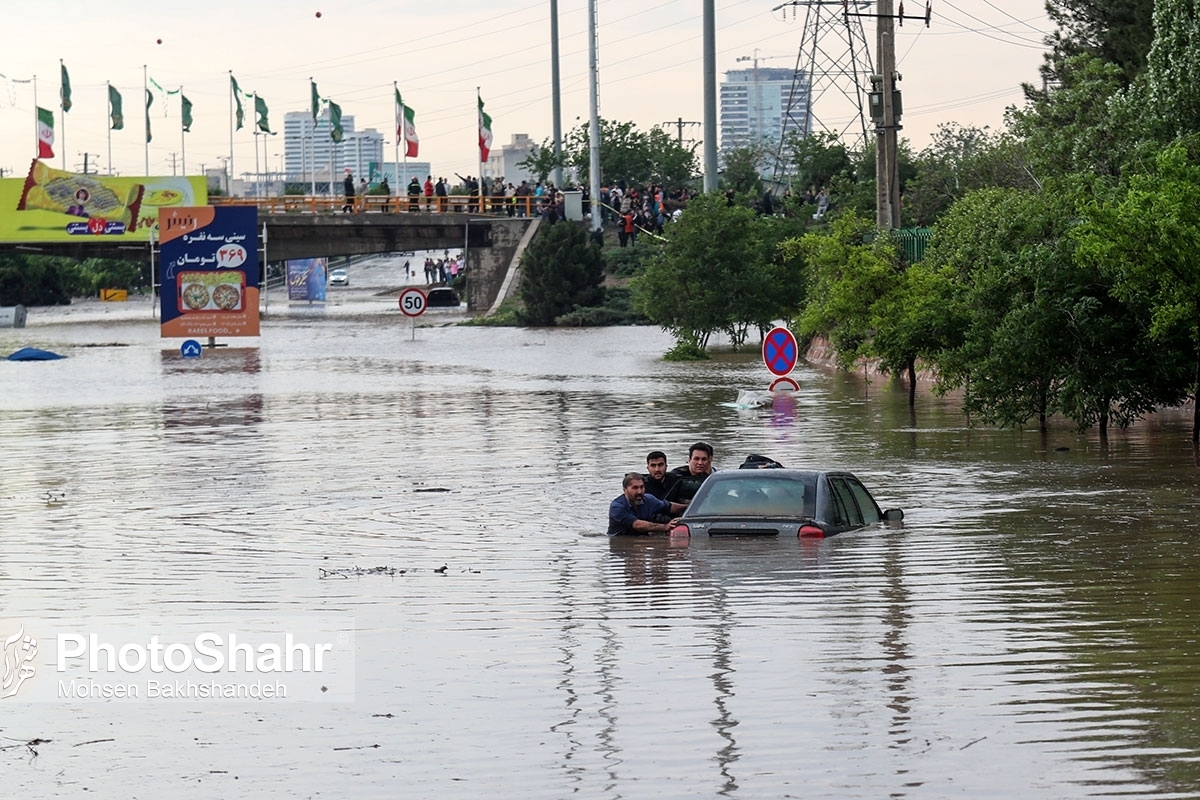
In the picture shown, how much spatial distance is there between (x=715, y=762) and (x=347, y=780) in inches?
61.1

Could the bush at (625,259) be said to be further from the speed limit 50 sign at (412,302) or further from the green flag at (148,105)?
the green flag at (148,105)

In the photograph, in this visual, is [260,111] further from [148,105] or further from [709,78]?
[709,78]

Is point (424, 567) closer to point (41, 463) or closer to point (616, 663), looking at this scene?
point (616, 663)

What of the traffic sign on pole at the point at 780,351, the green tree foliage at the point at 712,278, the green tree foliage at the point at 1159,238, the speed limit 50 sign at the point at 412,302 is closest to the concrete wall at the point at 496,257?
the speed limit 50 sign at the point at 412,302

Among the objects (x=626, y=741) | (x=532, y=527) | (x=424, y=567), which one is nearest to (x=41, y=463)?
(x=532, y=527)

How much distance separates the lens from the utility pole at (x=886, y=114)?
118ft

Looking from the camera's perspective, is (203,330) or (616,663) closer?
(616,663)

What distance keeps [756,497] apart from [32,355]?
4657 centimetres

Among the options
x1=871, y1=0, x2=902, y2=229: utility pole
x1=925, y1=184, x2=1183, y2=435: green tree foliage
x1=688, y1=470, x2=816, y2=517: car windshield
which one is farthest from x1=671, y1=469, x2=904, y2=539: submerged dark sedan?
x1=871, y1=0, x2=902, y2=229: utility pole

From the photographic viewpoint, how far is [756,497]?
1558cm

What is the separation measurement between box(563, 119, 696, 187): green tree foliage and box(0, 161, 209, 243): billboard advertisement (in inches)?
1249

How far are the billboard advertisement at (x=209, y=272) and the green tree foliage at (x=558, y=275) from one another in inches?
621

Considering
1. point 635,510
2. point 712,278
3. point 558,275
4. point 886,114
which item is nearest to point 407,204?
point 558,275

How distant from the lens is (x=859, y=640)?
11.1 m
